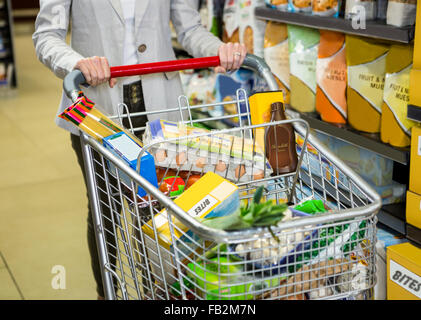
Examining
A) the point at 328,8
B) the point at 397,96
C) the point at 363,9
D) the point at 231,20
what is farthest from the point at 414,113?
the point at 231,20

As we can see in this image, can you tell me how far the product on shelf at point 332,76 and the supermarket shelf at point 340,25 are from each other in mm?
103

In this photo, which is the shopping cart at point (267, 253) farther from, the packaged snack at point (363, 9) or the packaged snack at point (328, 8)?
the packaged snack at point (328, 8)

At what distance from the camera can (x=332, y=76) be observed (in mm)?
2529

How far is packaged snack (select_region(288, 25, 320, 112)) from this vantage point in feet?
8.87

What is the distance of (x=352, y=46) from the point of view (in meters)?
2.37

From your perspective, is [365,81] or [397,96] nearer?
[397,96]

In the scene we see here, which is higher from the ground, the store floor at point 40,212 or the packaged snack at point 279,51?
the packaged snack at point 279,51

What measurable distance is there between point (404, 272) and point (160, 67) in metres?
1.14

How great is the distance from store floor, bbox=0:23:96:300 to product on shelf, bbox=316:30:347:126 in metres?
1.36

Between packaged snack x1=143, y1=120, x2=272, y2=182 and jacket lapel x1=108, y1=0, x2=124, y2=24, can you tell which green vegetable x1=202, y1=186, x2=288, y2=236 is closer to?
packaged snack x1=143, y1=120, x2=272, y2=182

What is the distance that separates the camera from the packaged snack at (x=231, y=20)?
11.0 ft

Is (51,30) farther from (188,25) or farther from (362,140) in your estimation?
(362,140)

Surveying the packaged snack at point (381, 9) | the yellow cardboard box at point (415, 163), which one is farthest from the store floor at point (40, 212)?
the packaged snack at point (381, 9)
